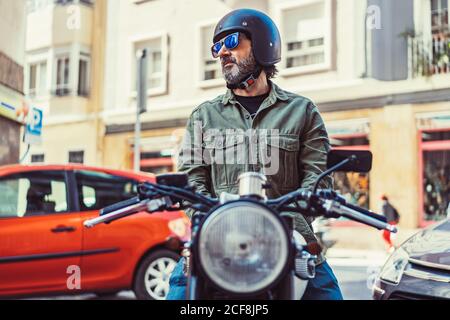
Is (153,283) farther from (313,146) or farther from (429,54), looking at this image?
(429,54)

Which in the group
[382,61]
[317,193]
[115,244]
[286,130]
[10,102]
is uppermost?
[382,61]

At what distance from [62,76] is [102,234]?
5.74m

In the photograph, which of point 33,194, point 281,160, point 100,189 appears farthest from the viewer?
point 100,189

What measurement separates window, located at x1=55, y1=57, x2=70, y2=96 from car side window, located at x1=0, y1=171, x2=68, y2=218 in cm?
448

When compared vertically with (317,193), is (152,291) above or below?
below

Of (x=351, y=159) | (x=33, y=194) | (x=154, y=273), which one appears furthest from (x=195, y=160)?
(x=154, y=273)

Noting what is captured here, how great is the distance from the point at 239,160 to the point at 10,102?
6.34 metres

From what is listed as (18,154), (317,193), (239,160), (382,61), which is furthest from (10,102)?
(317,193)

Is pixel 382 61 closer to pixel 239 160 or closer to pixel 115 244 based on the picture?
pixel 115 244

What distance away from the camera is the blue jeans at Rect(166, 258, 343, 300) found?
1582 mm

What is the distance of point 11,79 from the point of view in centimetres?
759

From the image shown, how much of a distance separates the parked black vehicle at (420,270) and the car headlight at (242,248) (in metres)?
2.07

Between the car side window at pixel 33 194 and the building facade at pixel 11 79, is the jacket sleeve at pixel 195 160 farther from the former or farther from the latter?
the building facade at pixel 11 79

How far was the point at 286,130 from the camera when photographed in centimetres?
184
